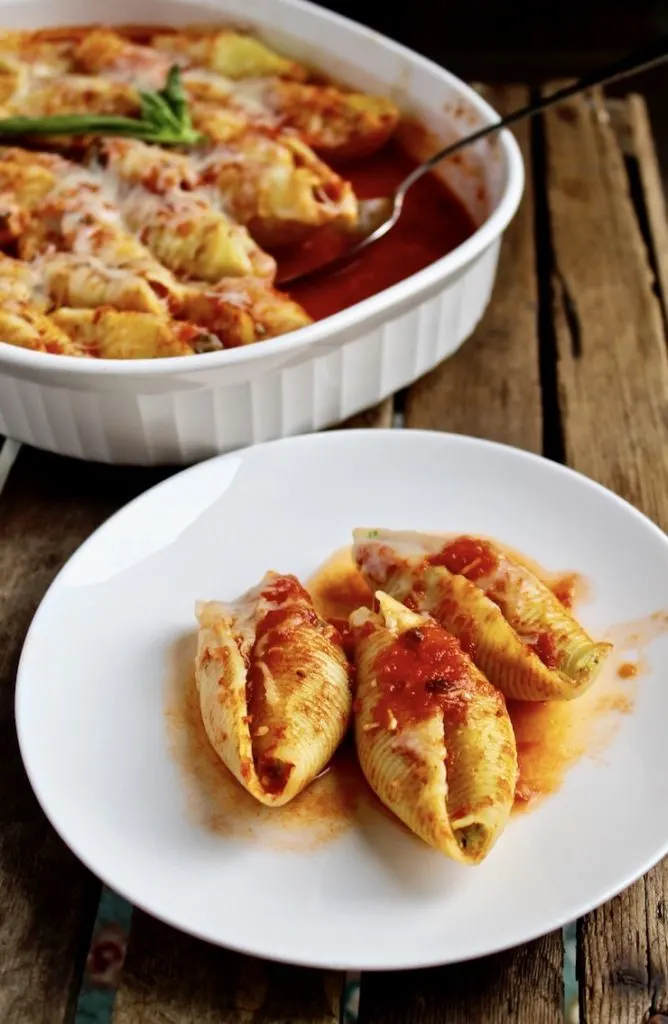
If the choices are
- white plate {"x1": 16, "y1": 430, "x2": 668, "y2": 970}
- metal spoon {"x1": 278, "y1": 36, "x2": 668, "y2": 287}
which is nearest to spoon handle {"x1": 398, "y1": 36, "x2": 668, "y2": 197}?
metal spoon {"x1": 278, "y1": 36, "x2": 668, "y2": 287}

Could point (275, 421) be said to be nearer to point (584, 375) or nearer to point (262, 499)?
point (262, 499)

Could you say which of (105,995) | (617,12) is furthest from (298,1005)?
(617,12)

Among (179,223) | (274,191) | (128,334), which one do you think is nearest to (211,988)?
(128,334)

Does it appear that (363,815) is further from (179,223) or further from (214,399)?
(179,223)

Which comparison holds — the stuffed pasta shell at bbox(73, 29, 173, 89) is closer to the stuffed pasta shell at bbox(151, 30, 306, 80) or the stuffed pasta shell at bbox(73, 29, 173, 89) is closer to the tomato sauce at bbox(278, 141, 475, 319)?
the stuffed pasta shell at bbox(151, 30, 306, 80)

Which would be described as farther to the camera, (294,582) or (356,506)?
(356,506)

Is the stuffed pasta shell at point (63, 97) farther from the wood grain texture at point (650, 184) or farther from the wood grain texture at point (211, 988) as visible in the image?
the wood grain texture at point (211, 988)

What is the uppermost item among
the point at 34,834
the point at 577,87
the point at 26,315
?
the point at 577,87
